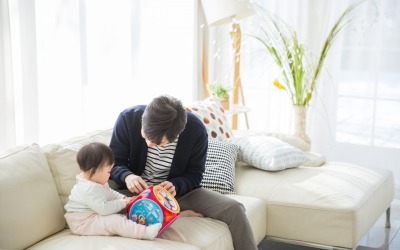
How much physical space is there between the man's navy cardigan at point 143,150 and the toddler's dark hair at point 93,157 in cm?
34

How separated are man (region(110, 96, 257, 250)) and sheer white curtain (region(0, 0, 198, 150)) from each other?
2.66 feet

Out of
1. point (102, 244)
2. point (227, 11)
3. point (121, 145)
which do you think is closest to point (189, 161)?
point (121, 145)

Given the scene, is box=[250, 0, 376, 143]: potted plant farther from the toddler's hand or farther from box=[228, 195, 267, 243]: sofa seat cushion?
the toddler's hand

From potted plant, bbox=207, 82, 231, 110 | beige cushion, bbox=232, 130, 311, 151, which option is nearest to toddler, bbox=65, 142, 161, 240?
beige cushion, bbox=232, 130, 311, 151

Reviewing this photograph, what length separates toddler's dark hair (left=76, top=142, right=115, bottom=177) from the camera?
2.81 m

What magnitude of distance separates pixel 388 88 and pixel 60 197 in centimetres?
305

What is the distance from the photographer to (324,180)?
12.6 ft

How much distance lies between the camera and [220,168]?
3691 millimetres

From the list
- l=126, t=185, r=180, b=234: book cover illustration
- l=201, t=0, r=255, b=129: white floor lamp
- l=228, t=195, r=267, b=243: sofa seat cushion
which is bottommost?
l=228, t=195, r=267, b=243: sofa seat cushion

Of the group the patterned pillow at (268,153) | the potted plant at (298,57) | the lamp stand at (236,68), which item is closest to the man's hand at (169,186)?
the patterned pillow at (268,153)

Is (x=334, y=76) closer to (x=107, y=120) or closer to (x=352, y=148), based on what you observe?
(x=352, y=148)

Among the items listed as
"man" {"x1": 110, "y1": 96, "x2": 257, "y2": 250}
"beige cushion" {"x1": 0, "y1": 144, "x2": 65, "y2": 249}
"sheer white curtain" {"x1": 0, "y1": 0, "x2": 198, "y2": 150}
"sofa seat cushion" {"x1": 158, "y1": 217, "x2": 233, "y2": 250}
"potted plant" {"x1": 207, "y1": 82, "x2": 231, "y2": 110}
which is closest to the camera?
"beige cushion" {"x1": 0, "y1": 144, "x2": 65, "y2": 249}

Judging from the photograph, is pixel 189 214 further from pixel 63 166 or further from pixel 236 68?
pixel 236 68

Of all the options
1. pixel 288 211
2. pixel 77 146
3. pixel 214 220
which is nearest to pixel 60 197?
pixel 77 146
